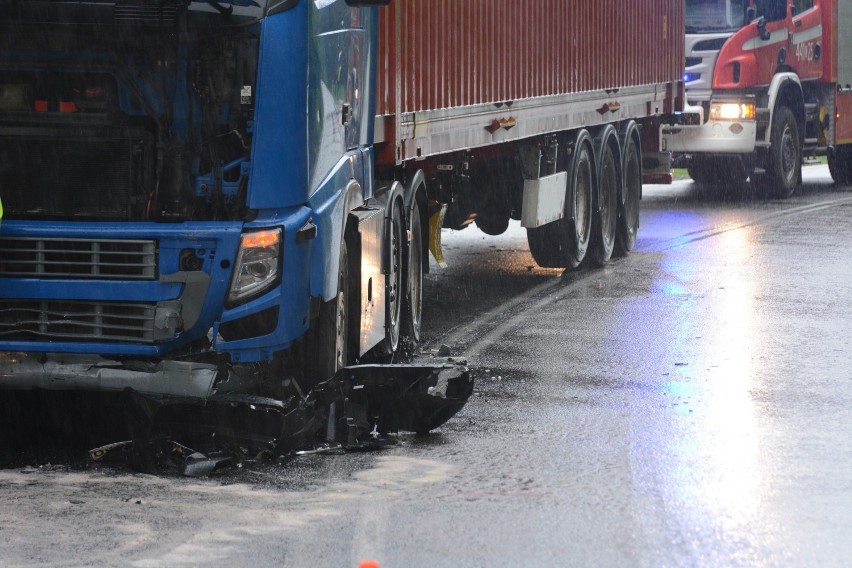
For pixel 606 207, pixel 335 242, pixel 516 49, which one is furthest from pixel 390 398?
pixel 606 207

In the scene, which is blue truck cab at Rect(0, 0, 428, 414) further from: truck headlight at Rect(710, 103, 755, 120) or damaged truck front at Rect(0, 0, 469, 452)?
truck headlight at Rect(710, 103, 755, 120)

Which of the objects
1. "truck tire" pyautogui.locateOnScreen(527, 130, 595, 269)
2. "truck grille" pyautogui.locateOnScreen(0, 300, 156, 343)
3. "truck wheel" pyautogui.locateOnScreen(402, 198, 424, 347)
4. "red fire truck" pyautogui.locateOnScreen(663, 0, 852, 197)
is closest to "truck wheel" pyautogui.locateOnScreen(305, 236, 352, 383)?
"truck grille" pyautogui.locateOnScreen(0, 300, 156, 343)

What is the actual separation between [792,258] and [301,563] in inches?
438

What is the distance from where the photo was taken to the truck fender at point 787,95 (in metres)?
22.5

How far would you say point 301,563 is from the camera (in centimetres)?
535

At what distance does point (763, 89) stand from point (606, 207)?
7.54m

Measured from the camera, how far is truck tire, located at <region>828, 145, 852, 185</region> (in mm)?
25906

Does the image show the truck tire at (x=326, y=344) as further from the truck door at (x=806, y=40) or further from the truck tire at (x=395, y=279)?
the truck door at (x=806, y=40)

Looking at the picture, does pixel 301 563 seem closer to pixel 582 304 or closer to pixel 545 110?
pixel 582 304

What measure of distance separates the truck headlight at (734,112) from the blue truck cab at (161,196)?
15.6 meters

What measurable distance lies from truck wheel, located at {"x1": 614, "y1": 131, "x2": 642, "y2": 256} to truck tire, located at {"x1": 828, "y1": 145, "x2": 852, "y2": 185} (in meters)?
9.73

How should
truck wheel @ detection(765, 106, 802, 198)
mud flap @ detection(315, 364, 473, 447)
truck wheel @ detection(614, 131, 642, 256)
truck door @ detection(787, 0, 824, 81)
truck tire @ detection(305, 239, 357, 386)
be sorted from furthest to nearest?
truck door @ detection(787, 0, 824, 81) → truck wheel @ detection(765, 106, 802, 198) → truck wheel @ detection(614, 131, 642, 256) → truck tire @ detection(305, 239, 357, 386) → mud flap @ detection(315, 364, 473, 447)

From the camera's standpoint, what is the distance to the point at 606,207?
1591 centimetres

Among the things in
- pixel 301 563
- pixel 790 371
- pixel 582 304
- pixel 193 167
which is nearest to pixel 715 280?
pixel 582 304
